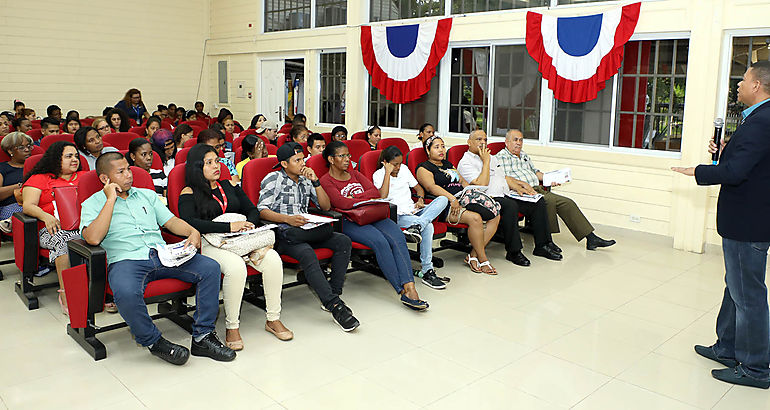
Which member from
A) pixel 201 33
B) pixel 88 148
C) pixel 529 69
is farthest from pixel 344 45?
pixel 88 148

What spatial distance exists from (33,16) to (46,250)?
7.93 m

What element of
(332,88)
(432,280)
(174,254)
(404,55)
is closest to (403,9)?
(404,55)

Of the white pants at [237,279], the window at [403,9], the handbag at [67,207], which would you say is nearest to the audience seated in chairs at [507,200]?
the white pants at [237,279]

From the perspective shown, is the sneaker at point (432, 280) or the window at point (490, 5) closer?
the sneaker at point (432, 280)

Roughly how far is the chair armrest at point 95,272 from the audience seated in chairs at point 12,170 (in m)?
1.73

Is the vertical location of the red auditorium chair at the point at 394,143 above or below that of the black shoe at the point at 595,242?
above

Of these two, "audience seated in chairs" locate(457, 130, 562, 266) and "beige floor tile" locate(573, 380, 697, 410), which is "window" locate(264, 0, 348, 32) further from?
"beige floor tile" locate(573, 380, 697, 410)

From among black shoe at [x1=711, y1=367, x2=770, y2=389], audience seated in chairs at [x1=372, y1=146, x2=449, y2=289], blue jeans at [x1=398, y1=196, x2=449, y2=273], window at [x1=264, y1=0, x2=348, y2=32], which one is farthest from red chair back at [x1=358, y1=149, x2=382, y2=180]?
window at [x1=264, y1=0, x2=348, y2=32]

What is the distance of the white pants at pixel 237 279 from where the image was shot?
3.48 m

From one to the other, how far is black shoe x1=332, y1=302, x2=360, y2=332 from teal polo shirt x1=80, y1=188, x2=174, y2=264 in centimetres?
110

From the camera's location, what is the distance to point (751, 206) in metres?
3.02

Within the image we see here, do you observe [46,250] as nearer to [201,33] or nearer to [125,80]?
[125,80]

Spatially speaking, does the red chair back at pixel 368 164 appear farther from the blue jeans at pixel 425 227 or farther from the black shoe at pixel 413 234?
the black shoe at pixel 413 234

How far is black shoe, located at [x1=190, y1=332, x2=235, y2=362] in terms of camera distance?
3.32 metres
